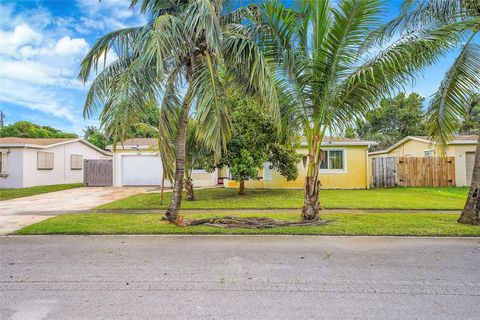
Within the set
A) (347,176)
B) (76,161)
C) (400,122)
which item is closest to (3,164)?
(76,161)

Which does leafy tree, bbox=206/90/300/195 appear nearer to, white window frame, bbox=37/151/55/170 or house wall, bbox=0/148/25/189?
house wall, bbox=0/148/25/189

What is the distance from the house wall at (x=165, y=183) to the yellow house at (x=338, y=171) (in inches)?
126

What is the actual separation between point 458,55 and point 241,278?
7737 mm

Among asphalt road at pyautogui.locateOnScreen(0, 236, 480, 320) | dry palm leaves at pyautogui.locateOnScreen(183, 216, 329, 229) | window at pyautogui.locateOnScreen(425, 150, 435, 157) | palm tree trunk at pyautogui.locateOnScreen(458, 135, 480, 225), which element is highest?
window at pyautogui.locateOnScreen(425, 150, 435, 157)

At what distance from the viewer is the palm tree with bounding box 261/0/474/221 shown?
6.51 metres

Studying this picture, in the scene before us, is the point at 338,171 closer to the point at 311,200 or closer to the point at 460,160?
the point at 460,160

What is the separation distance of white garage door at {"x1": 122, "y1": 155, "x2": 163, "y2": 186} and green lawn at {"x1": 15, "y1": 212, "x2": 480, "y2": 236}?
11.6m

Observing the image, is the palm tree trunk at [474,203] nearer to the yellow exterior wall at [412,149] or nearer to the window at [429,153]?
the yellow exterior wall at [412,149]

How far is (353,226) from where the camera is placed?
24.0ft

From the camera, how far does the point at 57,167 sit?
2209cm

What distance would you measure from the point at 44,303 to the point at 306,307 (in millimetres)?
3042

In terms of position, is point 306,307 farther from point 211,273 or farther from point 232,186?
point 232,186

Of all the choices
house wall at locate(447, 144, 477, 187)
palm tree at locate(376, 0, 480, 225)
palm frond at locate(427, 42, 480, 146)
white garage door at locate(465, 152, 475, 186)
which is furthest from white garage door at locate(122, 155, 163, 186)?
white garage door at locate(465, 152, 475, 186)

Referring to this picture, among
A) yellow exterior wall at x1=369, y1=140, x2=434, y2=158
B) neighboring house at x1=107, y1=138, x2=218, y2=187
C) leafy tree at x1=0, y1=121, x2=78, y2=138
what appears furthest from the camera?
leafy tree at x1=0, y1=121, x2=78, y2=138
